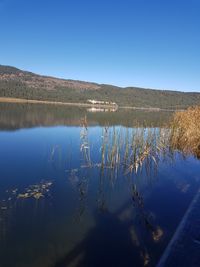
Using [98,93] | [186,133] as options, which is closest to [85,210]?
[186,133]

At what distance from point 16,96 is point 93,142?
7265 centimetres

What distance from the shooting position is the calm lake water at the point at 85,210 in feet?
17.1

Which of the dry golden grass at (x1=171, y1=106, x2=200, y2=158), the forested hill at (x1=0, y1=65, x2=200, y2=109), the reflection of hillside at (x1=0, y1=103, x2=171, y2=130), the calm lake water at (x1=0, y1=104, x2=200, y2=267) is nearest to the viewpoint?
the calm lake water at (x1=0, y1=104, x2=200, y2=267)

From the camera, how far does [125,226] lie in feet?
21.2

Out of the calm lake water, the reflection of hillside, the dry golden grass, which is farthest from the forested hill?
the calm lake water

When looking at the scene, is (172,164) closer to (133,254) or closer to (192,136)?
(192,136)

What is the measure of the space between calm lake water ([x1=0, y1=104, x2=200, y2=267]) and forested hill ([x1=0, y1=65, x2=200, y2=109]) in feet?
287

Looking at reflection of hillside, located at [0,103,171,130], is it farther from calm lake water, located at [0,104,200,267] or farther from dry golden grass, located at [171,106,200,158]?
calm lake water, located at [0,104,200,267]

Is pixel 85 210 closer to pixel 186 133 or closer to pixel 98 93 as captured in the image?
pixel 186 133

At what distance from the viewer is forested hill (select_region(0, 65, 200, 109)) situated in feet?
355

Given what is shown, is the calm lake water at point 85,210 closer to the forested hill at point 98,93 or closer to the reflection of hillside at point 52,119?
the reflection of hillside at point 52,119

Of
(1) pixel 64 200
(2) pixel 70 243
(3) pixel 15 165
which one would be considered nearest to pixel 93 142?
(3) pixel 15 165

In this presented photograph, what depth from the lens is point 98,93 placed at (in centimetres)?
13000

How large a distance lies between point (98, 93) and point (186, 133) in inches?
4515
